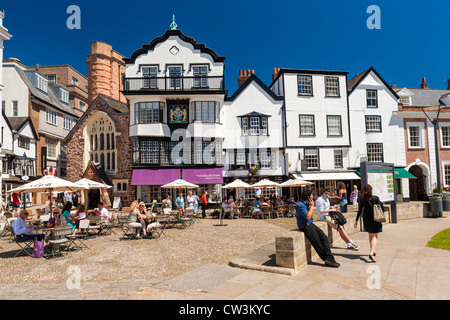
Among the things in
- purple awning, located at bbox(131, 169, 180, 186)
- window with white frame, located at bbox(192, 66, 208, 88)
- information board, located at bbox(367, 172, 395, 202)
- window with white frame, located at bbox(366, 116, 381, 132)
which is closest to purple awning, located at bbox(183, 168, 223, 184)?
purple awning, located at bbox(131, 169, 180, 186)

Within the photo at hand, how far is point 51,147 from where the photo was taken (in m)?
33.8

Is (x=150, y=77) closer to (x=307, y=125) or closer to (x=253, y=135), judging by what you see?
(x=253, y=135)

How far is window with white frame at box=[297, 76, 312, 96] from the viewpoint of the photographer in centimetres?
2698

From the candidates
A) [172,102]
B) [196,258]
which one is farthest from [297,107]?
[196,258]

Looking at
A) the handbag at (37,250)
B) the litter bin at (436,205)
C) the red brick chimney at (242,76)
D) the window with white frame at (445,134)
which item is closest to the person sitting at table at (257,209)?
the litter bin at (436,205)

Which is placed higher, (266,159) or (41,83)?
(41,83)

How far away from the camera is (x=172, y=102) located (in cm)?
2573

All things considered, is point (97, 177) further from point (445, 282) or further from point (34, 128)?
point (445, 282)

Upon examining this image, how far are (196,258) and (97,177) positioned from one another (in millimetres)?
19080

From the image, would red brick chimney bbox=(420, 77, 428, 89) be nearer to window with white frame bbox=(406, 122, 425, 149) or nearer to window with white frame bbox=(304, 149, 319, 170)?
window with white frame bbox=(406, 122, 425, 149)

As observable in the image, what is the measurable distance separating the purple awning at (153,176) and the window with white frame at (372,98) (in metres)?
18.5

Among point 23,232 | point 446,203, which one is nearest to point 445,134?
point 446,203

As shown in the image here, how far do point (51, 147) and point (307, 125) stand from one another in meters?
27.5

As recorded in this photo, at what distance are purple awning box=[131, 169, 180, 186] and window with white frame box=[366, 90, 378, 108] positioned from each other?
18453 mm
